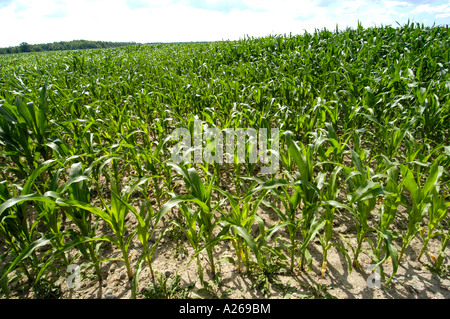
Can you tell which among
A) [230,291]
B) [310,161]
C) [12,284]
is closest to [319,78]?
[310,161]

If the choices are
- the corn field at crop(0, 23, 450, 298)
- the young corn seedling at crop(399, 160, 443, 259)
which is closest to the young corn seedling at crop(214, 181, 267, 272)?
the corn field at crop(0, 23, 450, 298)

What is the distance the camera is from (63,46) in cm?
5844

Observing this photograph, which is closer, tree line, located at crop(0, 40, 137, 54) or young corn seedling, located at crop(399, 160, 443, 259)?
young corn seedling, located at crop(399, 160, 443, 259)

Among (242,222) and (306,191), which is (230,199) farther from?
(306,191)

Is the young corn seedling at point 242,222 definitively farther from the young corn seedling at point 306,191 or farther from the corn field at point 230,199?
the young corn seedling at point 306,191

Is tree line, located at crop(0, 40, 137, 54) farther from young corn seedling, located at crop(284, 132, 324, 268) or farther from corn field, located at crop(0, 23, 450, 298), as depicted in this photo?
young corn seedling, located at crop(284, 132, 324, 268)

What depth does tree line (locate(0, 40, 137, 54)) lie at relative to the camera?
48.1 meters

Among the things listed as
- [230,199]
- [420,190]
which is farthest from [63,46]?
[420,190]

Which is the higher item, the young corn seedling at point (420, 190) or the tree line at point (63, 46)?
the tree line at point (63, 46)

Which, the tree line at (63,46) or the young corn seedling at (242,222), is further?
the tree line at (63,46)

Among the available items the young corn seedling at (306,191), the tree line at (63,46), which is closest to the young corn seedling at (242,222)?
the young corn seedling at (306,191)

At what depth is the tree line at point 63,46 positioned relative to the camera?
158 ft
